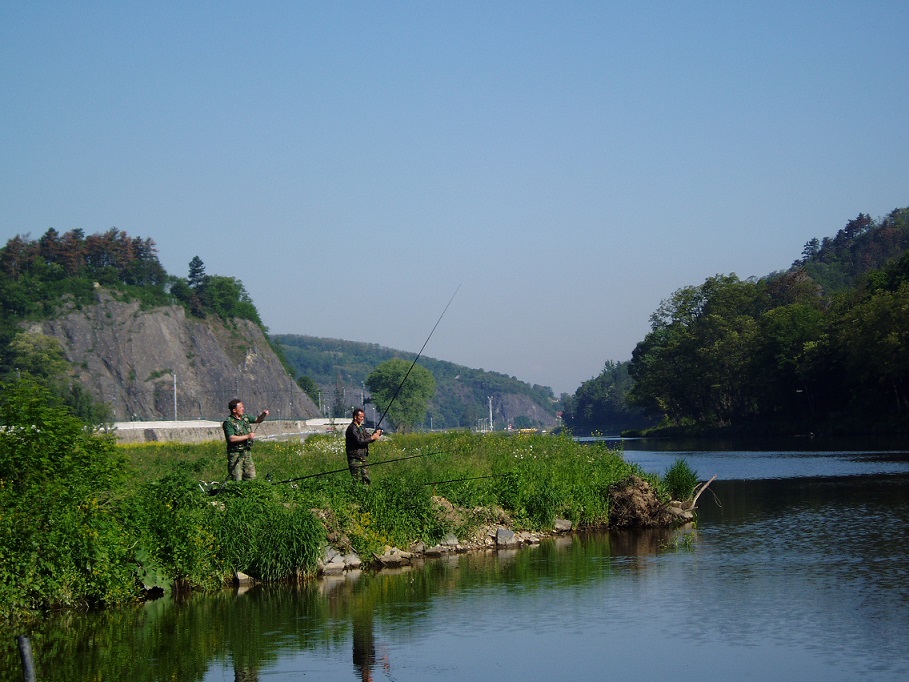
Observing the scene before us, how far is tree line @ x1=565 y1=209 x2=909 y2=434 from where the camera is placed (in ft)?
245

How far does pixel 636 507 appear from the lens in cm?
2459

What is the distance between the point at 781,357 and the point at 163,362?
99.4m

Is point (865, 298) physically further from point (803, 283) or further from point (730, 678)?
point (730, 678)

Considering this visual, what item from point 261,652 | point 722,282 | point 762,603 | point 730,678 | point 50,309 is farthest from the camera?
point 50,309

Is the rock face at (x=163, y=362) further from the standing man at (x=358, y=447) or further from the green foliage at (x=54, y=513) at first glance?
the green foliage at (x=54, y=513)

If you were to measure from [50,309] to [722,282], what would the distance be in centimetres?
9627

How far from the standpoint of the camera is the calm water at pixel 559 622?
11.7 meters

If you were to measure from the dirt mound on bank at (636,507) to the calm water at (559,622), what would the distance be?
284cm

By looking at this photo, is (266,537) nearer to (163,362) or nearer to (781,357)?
(781,357)

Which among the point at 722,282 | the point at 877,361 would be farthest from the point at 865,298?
the point at 722,282

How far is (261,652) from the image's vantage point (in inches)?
507

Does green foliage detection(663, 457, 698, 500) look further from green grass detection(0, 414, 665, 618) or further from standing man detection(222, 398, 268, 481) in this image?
standing man detection(222, 398, 268, 481)

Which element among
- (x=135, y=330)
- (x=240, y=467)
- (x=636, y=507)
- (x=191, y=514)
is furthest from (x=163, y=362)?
(x=191, y=514)

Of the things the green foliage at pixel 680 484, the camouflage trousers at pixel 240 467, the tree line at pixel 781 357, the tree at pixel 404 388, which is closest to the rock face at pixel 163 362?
the tree at pixel 404 388
